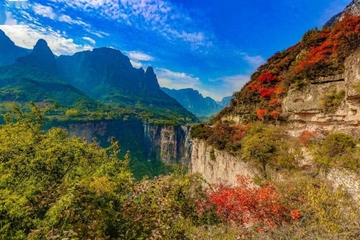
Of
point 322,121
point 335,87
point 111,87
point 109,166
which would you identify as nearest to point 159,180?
point 109,166

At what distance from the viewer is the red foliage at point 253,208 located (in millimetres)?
9148

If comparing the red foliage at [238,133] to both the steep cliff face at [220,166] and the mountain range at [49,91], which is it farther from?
the mountain range at [49,91]

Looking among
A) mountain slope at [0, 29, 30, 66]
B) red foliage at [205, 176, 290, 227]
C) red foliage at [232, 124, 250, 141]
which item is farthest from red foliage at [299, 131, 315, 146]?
mountain slope at [0, 29, 30, 66]

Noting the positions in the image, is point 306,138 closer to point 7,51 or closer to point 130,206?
point 130,206

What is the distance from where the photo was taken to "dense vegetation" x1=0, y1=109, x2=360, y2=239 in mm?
6355

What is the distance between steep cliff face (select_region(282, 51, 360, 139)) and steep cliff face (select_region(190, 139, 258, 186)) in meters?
5.32

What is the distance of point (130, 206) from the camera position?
752 cm

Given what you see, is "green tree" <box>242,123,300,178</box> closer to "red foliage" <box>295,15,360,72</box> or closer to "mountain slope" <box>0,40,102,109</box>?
"red foliage" <box>295,15,360,72</box>

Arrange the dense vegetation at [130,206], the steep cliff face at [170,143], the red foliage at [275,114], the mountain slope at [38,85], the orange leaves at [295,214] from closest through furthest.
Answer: the dense vegetation at [130,206]
the orange leaves at [295,214]
the red foliage at [275,114]
the steep cliff face at [170,143]
the mountain slope at [38,85]

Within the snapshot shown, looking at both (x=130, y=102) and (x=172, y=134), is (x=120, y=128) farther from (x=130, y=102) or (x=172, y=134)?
(x=130, y=102)

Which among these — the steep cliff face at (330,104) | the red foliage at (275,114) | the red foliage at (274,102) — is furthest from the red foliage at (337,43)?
the red foliage at (275,114)

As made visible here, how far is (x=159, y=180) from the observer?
28.4 ft

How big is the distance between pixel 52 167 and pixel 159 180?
5.63 meters

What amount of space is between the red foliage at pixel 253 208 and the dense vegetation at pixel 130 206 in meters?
0.04
